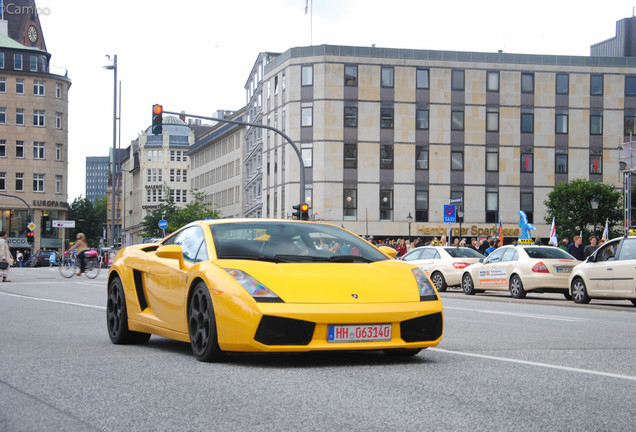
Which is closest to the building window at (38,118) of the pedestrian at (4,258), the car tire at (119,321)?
the pedestrian at (4,258)

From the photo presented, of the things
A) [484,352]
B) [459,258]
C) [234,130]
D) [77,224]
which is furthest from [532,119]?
[77,224]

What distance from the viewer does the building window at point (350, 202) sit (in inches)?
2859

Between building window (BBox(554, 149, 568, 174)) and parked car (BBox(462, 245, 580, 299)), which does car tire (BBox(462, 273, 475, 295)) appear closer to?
parked car (BBox(462, 245, 580, 299))

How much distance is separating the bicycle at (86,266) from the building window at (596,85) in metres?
49.0

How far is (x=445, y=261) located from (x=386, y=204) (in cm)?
4419

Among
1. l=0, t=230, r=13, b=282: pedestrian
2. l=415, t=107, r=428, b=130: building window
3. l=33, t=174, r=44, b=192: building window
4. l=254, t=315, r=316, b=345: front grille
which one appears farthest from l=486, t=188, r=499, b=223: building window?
l=254, t=315, r=316, b=345: front grille

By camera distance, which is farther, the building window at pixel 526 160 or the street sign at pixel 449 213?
the building window at pixel 526 160

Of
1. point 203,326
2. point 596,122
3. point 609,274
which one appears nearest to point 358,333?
point 203,326

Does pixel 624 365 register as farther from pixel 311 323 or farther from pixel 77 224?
pixel 77 224

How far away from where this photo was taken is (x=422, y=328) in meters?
7.49

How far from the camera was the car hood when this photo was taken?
23.7 ft

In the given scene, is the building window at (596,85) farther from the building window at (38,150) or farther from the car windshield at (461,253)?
the building window at (38,150)

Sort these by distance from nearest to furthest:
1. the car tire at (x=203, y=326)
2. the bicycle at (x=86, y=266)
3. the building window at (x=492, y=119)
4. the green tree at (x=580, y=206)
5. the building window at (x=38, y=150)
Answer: the car tire at (x=203, y=326), the bicycle at (x=86, y=266), the green tree at (x=580, y=206), the building window at (x=492, y=119), the building window at (x=38, y=150)

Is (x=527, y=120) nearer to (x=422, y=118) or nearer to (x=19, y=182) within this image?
(x=422, y=118)
